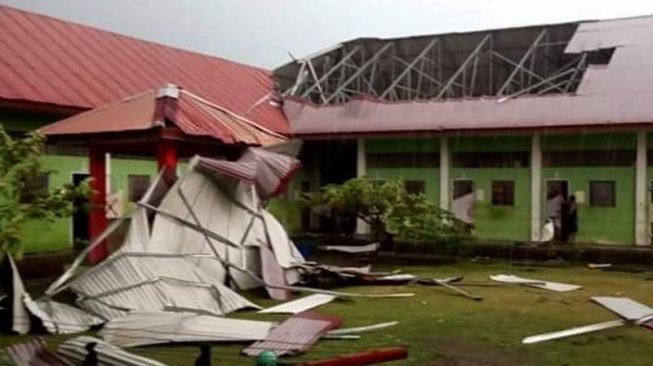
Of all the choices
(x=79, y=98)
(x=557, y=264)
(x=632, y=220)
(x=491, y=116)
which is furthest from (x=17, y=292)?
(x=632, y=220)

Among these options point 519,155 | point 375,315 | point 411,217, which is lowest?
point 375,315

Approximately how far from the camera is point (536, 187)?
1886 centimetres

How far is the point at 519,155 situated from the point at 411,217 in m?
3.73

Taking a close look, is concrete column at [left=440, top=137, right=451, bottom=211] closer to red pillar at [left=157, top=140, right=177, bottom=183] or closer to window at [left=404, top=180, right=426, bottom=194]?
window at [left=404, top=180, right=426, bottom=194]

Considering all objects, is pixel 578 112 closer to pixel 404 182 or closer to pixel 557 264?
pixel 557 264

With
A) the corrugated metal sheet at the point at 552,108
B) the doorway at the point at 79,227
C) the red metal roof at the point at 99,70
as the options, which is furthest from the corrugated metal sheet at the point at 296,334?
the corrugated metal sheet at the point at 552,108

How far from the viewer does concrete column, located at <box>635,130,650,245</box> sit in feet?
58.1

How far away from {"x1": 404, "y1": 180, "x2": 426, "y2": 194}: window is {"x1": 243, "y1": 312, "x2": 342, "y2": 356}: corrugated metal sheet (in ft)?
36.7

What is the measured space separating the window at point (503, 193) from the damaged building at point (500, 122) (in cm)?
3

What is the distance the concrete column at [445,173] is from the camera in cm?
1995

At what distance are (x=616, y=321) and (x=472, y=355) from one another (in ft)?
8.98

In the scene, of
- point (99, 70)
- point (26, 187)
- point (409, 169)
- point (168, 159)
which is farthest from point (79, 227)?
point (409, 169)

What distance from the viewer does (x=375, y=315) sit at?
394 inches

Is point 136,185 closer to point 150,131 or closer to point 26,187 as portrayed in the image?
point 150,131
